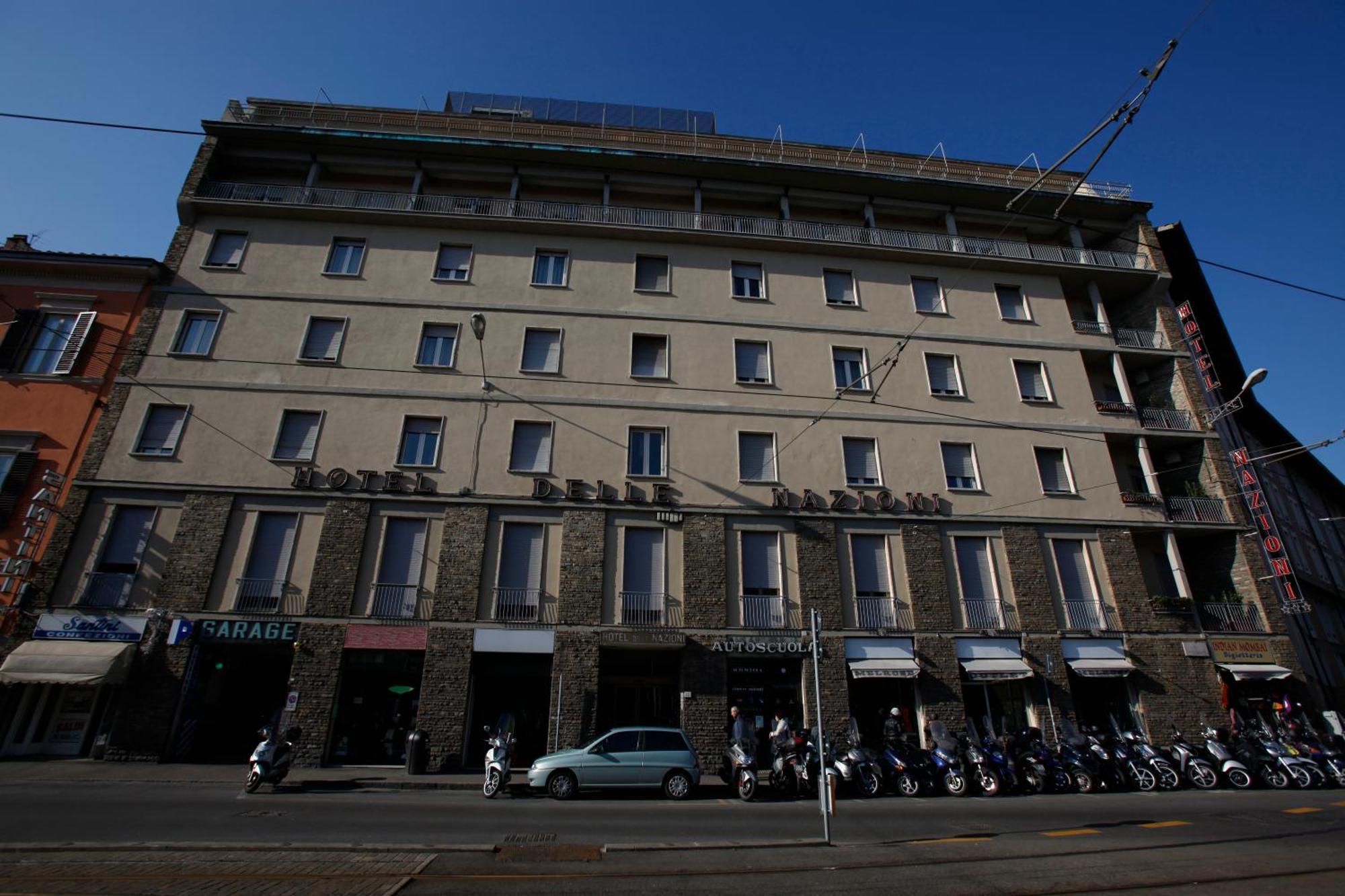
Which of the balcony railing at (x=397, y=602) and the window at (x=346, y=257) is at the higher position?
the window at (x=346, y=257)

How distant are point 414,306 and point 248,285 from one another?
5608mm

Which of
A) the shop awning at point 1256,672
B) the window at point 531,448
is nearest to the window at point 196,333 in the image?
the window at point 531,448

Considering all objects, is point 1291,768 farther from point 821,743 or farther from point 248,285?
point 248,285

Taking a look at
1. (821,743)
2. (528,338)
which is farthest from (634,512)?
(821,743)

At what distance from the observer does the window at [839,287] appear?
23.8 meters

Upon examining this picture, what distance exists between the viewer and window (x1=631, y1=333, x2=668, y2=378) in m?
21.6

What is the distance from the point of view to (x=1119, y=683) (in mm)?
19609

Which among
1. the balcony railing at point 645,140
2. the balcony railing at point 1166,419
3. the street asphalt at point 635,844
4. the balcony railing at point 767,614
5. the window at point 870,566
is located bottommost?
the street asphalt at point 635,844

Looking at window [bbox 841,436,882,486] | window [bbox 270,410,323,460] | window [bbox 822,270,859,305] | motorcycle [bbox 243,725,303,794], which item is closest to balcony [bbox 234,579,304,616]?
window [bbox 270,410,323,460]

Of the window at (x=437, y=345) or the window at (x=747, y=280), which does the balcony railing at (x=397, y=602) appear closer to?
the window at (x=437, y=345)

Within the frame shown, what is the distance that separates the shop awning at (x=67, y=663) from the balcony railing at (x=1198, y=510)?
105ft

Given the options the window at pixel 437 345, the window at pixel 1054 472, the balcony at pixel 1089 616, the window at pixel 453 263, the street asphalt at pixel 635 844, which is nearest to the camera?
the street asphalt at pixel 635 844

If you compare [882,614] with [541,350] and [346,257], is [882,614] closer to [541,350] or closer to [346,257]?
[541,350]

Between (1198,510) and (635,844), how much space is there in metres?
23.5
